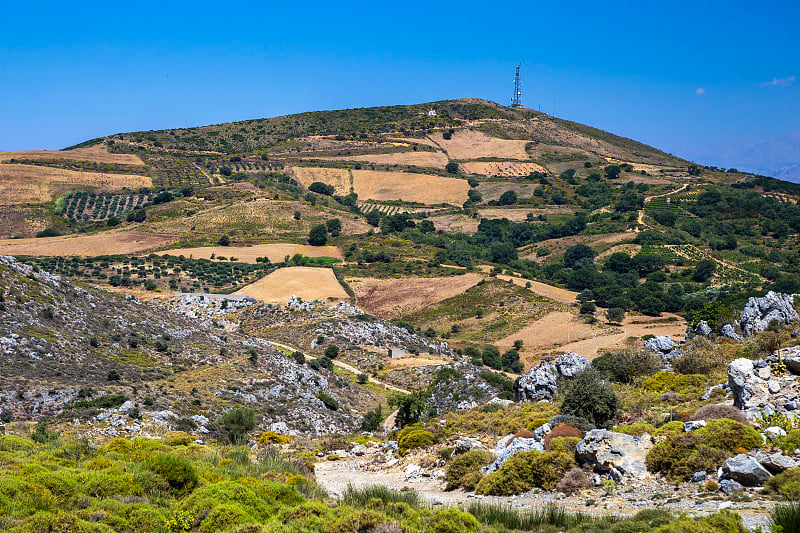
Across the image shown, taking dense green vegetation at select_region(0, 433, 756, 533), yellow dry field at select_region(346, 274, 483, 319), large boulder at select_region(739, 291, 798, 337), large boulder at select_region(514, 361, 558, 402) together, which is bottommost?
yellow dry field at select_region(346, 274, 483, 319)

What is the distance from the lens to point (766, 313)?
33.1m

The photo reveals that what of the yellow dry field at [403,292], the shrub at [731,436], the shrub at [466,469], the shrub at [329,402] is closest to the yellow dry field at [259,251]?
the yellow dry field at [403,292]

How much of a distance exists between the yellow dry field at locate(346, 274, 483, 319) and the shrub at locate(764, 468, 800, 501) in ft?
238

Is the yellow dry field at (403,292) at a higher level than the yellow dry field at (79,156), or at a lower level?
lower

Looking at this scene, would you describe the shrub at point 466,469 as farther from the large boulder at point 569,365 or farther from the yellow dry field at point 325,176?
the yellow dry field at point 325,176

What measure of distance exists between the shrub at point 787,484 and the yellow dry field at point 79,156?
170842 mm

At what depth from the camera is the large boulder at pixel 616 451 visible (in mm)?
16641

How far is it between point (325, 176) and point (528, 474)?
160 m

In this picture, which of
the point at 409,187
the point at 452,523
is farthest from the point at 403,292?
the point at 452,523

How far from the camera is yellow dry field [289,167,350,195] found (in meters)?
169

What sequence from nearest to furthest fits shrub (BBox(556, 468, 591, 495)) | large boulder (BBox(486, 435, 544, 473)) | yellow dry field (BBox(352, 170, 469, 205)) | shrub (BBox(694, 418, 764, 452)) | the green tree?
shrub (BBox(694, 418, 764, 452)), shrub (BBox(556, 468, 591, 495)), large boulder (BBox(486, 435, 544, 473)), the green tree, yellow dry field (BBox(352, 170, 469, 205))

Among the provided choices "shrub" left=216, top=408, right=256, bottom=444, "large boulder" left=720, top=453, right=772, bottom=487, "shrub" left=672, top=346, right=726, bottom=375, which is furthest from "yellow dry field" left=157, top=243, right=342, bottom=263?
"large boulder" left=720, top=453, right=772, bottom=487

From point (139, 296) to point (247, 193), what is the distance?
210 feet

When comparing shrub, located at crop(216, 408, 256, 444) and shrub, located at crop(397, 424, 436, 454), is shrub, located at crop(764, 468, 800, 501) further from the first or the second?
shrub, located at crop(216, 408, 256, 444)
